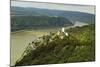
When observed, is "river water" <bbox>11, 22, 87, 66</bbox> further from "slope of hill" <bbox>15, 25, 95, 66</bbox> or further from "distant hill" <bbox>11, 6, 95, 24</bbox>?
"distant hill" <bbox>11, 6, 95, 24</bbox>

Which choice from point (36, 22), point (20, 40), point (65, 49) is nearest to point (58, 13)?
point (36, 22)

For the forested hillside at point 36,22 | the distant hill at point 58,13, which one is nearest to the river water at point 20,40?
the forested hillside at point 36,22

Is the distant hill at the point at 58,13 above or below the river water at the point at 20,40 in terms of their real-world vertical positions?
above

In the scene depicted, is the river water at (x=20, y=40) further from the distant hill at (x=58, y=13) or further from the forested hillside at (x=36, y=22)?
the distant hill at (x=58, y=13)

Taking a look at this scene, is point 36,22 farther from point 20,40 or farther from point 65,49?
point 65,49
